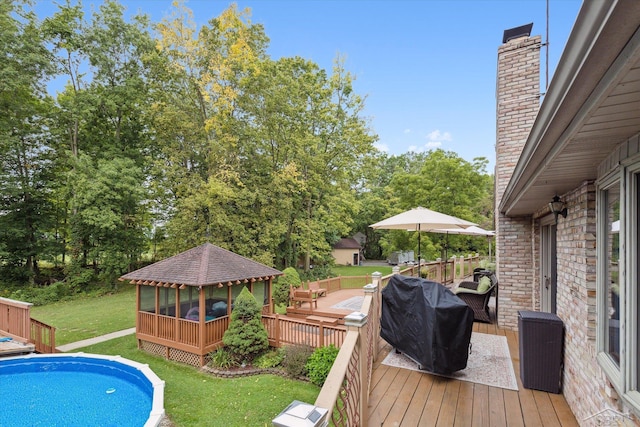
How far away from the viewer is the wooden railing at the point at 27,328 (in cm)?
829

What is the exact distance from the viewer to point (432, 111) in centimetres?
1705

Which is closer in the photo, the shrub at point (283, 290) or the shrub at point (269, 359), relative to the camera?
the shrub at point (269, 359)

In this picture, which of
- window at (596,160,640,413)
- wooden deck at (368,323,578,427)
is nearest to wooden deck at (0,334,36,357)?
wooden deck at (368,323,578,427)

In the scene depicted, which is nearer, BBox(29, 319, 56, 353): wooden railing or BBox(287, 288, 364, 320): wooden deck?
BBox(29, 319, 56, 353): wooden railing

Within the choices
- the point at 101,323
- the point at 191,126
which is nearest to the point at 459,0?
the point at 191,126

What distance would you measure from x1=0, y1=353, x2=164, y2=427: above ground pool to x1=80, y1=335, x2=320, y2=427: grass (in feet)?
1.48

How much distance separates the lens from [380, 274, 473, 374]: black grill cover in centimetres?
420

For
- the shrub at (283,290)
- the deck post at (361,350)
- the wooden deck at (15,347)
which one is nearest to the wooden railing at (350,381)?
the deck post at (361,350)

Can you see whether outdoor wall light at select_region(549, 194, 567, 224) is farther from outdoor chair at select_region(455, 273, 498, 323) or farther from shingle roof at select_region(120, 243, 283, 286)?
shingle roof at select_region(120, 243, 283, 286)

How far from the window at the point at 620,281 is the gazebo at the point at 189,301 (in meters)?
7.32

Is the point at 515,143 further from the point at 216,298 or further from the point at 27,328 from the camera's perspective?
the point at 27,328

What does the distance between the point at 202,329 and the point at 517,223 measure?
774 cm

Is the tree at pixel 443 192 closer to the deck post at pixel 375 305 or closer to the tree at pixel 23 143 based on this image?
the deck post at pixel 375 305

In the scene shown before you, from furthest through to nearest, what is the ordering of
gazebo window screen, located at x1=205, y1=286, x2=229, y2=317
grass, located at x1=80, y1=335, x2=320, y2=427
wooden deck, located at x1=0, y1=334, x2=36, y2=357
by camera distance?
1. gazebo window screen, located at x1=205, y1=286, x2=229, y2=317
2. wooden deck, located at x1=0, y1=334, x2=36, y2=357
3. grass, located at x1=80, y1=335, x2=320, y2=427
